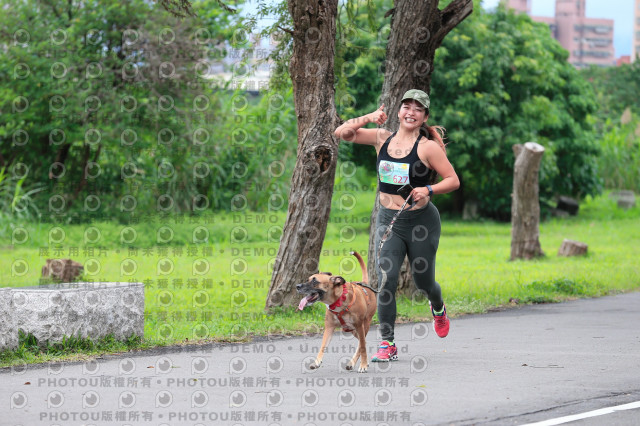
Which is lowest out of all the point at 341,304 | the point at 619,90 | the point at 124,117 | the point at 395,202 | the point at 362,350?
the point at 362,350

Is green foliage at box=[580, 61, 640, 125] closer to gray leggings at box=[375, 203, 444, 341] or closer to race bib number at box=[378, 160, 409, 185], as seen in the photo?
gray leggings at box=[375, 203, 444, 341]

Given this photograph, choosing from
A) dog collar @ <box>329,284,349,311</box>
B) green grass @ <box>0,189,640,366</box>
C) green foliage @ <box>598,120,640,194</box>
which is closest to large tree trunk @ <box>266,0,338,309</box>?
green grass @ <box>0,189,640,366</box>

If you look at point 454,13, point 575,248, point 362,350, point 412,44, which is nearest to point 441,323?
point 362,350

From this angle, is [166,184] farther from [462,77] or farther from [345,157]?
[462,77]

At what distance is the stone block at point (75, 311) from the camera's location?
27.3ft

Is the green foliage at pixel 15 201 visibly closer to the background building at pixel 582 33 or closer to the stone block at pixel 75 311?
the stone block at pixel 75 311

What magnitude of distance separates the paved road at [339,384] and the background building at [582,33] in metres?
139

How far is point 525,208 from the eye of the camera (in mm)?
20625

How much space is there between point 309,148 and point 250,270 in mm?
7159

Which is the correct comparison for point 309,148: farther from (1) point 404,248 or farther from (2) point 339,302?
(2) point 339,302

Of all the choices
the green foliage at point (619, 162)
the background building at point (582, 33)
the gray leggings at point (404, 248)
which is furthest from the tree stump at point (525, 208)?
the background building at point (582, 33)

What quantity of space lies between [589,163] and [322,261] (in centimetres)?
1767

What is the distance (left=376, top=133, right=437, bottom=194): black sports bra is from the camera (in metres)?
7.81

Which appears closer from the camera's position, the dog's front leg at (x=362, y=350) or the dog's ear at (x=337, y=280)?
the dog's ear at (x=337, y=280)
